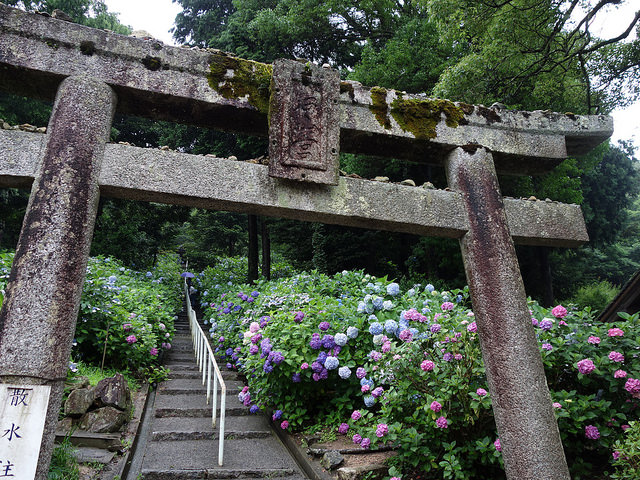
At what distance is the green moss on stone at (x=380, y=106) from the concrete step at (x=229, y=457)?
128 inches

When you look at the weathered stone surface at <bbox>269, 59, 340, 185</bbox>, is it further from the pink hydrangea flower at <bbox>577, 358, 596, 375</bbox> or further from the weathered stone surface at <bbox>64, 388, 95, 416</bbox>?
the weathered stone surface at <bbox>64, 388, 95, 416</bbox>

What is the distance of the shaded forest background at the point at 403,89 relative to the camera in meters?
7.69

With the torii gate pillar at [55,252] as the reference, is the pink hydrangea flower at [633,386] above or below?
below

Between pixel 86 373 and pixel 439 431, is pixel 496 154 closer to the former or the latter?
pixel 439 431

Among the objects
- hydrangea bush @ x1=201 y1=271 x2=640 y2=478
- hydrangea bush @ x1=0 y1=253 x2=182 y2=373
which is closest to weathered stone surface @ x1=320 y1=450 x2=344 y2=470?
hydrangea bush @ x1=201 y1=271 x2=640 y2=478

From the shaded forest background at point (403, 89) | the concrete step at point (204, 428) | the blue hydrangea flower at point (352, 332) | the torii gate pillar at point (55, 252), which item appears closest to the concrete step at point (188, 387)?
the concrete step at point (204, 428)

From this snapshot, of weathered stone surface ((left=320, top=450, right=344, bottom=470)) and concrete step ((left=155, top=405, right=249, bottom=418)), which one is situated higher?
concrete step ((left=155, top=405, right=249, bottom=418))

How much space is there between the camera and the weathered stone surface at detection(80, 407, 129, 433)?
4168mm

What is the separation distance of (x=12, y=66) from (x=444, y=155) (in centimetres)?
269

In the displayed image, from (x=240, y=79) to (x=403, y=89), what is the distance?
30.3 ft

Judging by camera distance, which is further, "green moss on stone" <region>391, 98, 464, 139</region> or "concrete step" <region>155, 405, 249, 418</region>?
"concrete step" <region>155, 405, 249, 418</region>

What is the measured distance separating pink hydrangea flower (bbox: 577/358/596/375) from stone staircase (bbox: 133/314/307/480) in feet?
8.26

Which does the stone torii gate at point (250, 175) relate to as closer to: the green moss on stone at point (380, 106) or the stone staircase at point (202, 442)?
the green moss on stone at point (380, 106)

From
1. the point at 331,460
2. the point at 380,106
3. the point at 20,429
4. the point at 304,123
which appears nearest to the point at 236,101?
the point at 304,123
